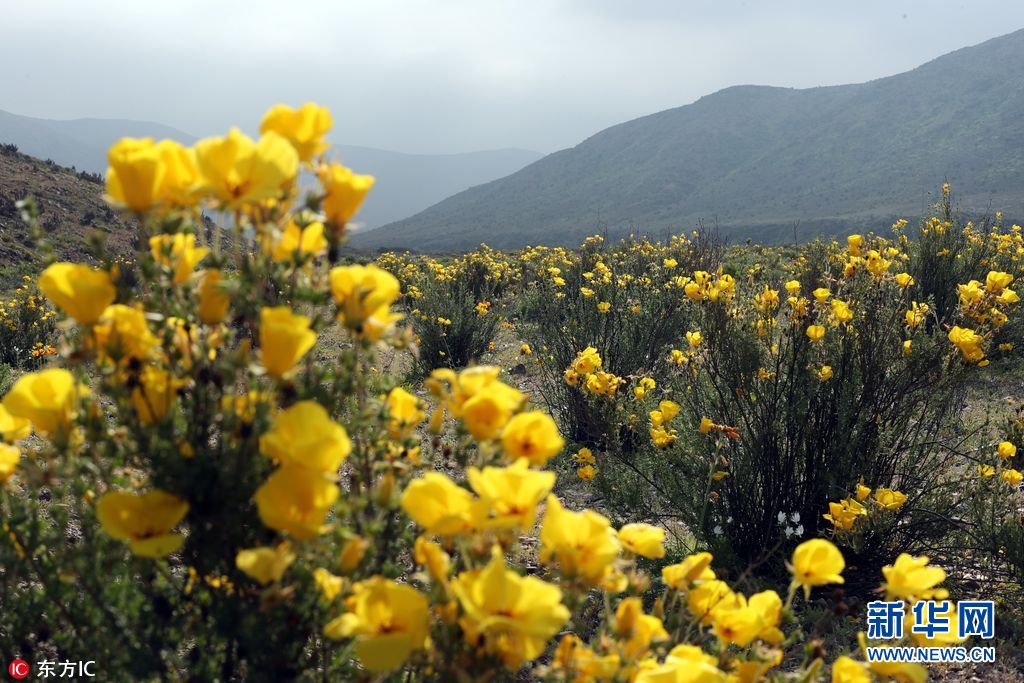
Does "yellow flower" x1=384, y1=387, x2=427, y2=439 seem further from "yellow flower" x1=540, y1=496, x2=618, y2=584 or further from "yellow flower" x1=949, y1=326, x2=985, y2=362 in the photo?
"yellow flower" x1=949, y1=326, x2=985, y2=362

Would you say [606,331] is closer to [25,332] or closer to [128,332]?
[128,332]

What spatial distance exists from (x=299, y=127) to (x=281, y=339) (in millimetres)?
403

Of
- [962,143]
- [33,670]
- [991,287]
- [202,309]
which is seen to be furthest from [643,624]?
[962,143]

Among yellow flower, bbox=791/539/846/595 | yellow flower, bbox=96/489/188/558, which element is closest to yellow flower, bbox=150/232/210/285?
yellow flower, bbox=96/489/188/558

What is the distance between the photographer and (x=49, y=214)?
21.2m

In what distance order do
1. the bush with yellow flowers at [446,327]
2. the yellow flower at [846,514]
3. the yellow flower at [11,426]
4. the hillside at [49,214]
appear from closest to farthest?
the yellow flower at [11,426], the yellow flower at [846,514], the bush with yellow flowers at [446,327], the hillside at [49,214]

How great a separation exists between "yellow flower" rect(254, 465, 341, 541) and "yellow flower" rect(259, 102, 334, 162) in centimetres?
54

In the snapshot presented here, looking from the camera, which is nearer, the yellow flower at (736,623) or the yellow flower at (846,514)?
the yellow flower at (736,623)

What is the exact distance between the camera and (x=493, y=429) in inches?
43.1

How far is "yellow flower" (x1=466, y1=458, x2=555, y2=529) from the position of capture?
3.18ft

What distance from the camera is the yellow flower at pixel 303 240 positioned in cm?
113

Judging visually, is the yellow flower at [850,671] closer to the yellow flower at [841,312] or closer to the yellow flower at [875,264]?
the yellow flower at [841,312]

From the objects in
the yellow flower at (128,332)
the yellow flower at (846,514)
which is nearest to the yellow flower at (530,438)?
the yellow flower at (128,332)

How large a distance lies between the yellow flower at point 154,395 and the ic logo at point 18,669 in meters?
0.87
